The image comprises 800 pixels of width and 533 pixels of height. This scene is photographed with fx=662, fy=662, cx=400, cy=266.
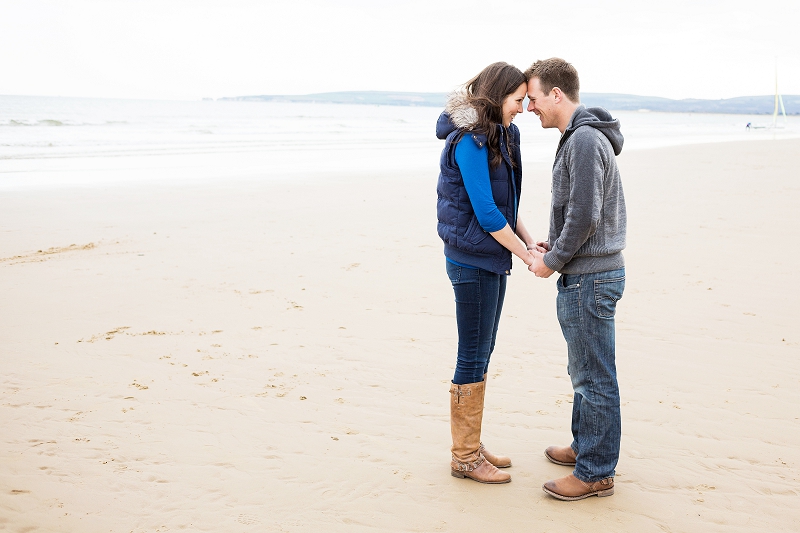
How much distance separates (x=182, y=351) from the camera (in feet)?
15.7

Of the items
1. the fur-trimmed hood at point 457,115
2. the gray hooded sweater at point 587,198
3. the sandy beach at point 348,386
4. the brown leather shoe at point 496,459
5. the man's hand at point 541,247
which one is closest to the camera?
the gray hooded sweater at point 587,198

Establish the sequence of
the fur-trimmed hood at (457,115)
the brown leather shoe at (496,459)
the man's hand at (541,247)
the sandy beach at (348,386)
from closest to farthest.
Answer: the fur-trimmed hood at (457,115) < the sandy beach at (348,386) < the man's hand at (541,247) < the brown leather shoe at (496,459)

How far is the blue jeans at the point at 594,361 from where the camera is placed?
2.87 meters

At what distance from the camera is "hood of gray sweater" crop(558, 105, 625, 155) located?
2.77m

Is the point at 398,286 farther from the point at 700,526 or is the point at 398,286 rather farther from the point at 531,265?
the point at 700,526

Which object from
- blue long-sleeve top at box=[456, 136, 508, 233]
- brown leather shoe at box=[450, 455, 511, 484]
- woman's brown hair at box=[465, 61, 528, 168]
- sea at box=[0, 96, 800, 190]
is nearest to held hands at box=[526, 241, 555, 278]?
blue long-sleeve top at box=[456, 136, 508, 233]

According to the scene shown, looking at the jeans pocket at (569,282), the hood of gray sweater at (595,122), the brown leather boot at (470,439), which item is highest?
the hood of gray sweater at (595,122)

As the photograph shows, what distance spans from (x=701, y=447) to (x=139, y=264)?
5.84 metres

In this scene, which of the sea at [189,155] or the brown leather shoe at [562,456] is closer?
the brown leather shoe at [562,456]

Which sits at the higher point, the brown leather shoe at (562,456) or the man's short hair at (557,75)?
the man's short hair at (557,75)

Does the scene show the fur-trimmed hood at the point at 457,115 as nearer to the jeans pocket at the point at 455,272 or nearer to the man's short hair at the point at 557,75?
the man's short hair at the point at 557,75

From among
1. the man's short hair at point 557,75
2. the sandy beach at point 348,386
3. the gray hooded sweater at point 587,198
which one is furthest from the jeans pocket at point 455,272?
the sandy beach at point 348,386

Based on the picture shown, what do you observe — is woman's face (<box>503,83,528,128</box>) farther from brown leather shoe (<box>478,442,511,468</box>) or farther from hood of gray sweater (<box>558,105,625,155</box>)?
brown leather shoe (<box>478,442,511,468</box>)

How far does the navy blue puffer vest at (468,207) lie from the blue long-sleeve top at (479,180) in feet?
0.23
